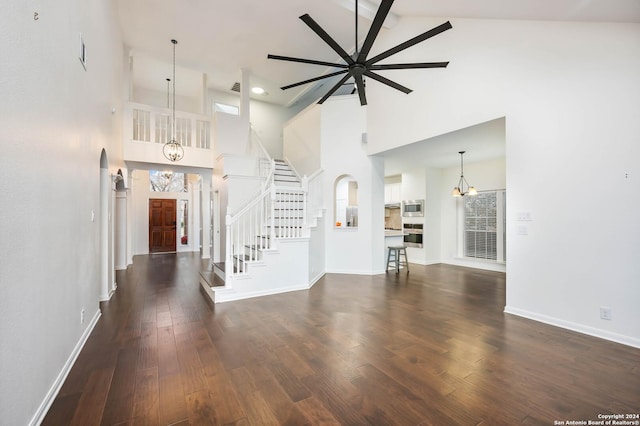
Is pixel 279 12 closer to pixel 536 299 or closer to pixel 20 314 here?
pixel 20 314

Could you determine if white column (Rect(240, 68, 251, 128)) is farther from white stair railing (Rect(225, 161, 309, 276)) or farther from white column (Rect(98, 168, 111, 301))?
white column (Rect(98, 168, 111, 301))

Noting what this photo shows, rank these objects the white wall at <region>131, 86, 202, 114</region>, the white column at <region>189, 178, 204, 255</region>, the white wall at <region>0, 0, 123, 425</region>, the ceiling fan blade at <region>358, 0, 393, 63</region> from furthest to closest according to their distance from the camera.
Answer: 1. the white column at <region>189, 178, 204, 255</region>
2. the white wall at <region>131, 86, 202, 114</region>
3. the ceiling fan blade at <region>358, 0, 393, 63</region>
4. the white wall at <region>0, 0, 123, 425</region>

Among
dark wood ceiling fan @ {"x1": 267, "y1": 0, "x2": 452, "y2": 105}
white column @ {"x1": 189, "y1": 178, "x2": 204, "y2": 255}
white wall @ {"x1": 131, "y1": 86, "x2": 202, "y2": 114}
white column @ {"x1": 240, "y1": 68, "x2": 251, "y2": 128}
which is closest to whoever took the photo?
dark wood ceiling fan @ {"x1": 267, "y1": 0, "x2": 452, "y2": 105}

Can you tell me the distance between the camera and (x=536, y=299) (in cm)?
363

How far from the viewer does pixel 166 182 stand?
1080 cm

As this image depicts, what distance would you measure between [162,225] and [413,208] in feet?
30.4

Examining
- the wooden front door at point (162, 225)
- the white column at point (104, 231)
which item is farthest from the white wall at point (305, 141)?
the wooden front door at point (162, 225)

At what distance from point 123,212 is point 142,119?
2.39 meters

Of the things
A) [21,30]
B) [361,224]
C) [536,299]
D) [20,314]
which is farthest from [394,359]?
[361,224]

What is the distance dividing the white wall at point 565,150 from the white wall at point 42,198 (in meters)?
4.85

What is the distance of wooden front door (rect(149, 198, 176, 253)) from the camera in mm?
10453

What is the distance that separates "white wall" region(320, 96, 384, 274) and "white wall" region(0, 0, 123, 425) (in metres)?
4.52

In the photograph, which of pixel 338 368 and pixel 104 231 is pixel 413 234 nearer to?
pixel 338 368

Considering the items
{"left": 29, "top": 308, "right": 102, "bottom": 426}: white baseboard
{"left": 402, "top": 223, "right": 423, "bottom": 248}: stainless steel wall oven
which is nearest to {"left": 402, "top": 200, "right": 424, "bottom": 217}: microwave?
{"left": 402, "top": 223, "right": 423, "bottom": 248}: stainless steel wall oven
